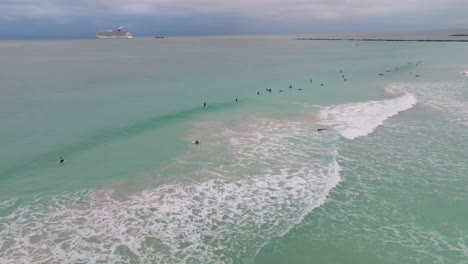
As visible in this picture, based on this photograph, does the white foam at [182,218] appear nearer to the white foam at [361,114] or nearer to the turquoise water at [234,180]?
the turquoise water at [234,180]

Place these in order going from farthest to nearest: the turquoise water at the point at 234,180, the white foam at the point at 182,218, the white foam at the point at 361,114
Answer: the white foam at the point at 361,114 → the turquoise water at the point at 234,180 → the white foam at the point at 182,218

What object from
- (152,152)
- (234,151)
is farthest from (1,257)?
(234,151)

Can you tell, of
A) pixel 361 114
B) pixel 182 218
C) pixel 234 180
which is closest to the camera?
pixel 182 218

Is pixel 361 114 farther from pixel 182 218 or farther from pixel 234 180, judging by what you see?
pixel 182 218

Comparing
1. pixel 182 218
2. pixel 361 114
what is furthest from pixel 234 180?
pixel 361 114

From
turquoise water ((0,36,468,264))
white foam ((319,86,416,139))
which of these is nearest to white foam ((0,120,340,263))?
turquoise water ((0,36,468,264))

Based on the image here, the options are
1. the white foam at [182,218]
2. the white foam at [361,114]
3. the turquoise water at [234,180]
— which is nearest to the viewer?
the white foam at [182,218]

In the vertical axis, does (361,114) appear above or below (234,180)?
above

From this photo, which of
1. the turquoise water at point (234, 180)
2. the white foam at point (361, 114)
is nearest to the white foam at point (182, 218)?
the turquoise water at point (234, 180)
